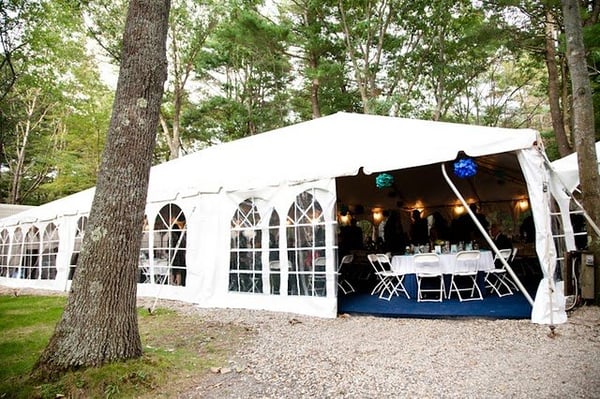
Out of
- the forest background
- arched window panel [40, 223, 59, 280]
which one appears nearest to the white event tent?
the forest background

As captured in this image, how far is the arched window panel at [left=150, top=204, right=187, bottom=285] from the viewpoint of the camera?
26.3 ft

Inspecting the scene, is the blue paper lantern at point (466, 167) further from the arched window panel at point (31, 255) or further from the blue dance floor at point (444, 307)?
the arched window panel at point (31, 255)

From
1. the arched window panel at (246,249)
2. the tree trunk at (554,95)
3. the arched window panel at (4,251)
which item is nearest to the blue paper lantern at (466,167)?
the arched window panel at (246,249)

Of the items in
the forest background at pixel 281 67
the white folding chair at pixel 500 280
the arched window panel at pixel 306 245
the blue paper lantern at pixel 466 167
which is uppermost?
the forest background at pixel 281 67

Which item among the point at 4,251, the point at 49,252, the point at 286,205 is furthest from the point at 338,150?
the point at 4,251

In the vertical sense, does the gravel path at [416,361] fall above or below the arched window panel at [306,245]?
below

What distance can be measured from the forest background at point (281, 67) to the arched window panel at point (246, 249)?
4817mm

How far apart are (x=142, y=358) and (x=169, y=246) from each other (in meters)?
5.02

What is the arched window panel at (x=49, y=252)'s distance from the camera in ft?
37.2

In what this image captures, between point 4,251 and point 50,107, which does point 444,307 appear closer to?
point 4,251

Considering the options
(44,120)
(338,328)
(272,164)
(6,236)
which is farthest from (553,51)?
(44,120)

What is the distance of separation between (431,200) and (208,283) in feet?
25.9

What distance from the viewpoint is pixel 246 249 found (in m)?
6.98

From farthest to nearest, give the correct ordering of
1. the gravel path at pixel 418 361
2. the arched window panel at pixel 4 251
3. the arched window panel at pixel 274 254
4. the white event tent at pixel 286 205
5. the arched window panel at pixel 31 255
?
1. the arched window panel at pixel 4 251
2. the arched window panel at pixel 31 255
3. the arched window panel at pixel 274 254
4. the white event tent at pixel 286 205
5. the gravel path at pixel 418 361
